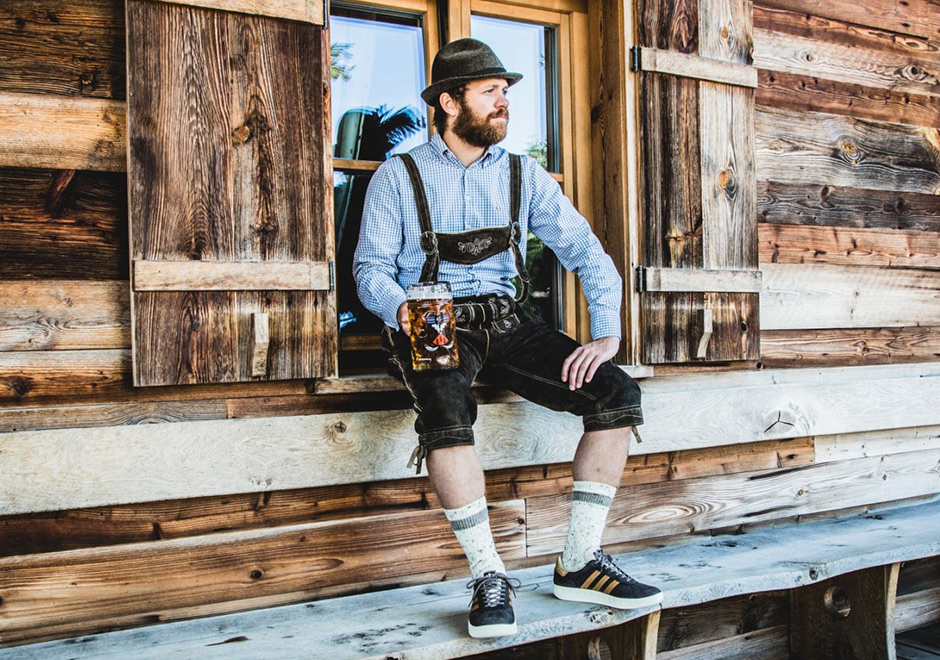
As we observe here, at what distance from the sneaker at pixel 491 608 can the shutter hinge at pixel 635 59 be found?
1.86 metres

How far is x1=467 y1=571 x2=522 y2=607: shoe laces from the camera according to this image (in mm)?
2148

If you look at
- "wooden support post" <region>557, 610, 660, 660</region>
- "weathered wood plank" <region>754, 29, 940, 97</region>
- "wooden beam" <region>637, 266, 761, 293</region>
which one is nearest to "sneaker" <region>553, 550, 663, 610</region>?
"wooden support post" <region>557, 610, 660, 660</region>

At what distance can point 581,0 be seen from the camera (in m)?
3.24

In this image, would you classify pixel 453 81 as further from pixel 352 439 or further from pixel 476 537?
pixel 476 537

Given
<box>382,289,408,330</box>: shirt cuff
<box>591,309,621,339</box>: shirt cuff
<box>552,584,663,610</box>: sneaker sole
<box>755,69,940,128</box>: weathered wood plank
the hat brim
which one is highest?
<box>755,69,940,128</box>: weathered wood plank

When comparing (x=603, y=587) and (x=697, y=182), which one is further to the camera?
(x=697, y=182)

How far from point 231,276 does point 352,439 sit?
60 cm

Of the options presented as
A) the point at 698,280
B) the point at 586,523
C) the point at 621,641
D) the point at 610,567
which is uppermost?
the point at 698,280

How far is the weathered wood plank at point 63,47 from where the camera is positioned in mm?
2277

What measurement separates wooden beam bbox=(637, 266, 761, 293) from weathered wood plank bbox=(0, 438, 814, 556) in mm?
629

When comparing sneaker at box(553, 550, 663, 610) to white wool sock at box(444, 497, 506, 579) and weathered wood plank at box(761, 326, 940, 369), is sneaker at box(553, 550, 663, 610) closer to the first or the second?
white wool sock at box(444, 497, 506, 579)

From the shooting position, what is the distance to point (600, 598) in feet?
7.67

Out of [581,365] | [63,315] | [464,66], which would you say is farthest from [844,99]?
[63,315]

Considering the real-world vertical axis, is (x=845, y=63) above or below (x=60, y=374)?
above
